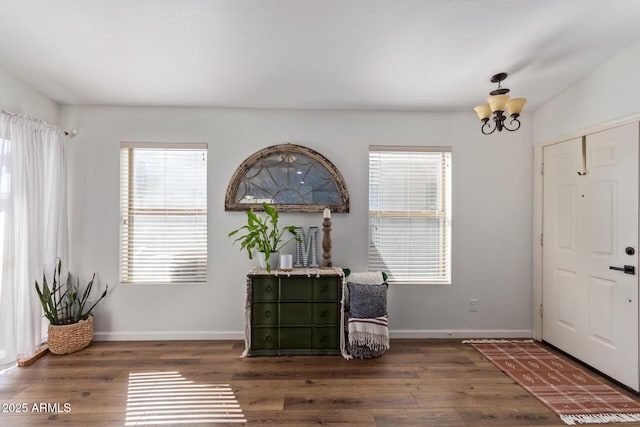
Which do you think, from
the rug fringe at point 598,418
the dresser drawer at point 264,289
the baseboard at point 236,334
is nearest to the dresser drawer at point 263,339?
the dresser drawer at point 264,289

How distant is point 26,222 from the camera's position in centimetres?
267

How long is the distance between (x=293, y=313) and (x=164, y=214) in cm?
176

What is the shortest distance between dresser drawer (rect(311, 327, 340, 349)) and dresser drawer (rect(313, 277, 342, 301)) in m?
0.29

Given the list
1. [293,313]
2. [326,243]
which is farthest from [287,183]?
[293,313]

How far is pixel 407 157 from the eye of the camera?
11.3ft

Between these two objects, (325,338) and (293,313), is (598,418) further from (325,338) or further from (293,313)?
(293,313)

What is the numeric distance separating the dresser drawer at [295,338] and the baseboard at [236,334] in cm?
Result: 63

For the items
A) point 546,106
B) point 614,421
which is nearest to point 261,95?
point 546,106

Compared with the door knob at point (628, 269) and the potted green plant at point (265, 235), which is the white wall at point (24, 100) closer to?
the potted green plant at point (265, 235)

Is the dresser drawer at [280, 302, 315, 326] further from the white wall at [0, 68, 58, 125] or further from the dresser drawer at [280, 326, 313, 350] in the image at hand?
the white wall at [0, 68, 58, 125]

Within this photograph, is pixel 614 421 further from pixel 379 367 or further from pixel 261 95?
pixel 261 95

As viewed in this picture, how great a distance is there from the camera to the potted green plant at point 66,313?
9.45ft

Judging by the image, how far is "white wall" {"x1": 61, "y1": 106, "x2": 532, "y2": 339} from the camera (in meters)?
3.26

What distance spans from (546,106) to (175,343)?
4.57m
